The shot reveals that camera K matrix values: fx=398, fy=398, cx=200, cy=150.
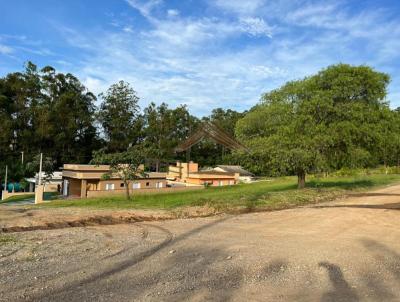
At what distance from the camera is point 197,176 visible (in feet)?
179

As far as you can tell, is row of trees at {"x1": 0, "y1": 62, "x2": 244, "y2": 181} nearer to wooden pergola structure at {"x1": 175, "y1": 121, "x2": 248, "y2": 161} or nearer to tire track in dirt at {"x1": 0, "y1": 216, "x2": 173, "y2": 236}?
wooden pergola structure at {"x1": 175, "y1": 121, "x2": 248, "y2": 161}

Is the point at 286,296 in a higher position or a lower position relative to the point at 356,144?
lower

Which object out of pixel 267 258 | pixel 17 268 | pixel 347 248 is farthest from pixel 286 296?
pixel 17 268

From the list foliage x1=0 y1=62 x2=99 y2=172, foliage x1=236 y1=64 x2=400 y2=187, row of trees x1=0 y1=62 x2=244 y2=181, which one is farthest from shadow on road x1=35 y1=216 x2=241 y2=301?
foliage x1=0 y1=62 x2=99 y2=172

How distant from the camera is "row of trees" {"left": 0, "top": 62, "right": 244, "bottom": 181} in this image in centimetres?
5275

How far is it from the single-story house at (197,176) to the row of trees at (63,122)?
2.57 m

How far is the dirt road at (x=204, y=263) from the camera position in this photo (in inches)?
237

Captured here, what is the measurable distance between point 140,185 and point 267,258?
31.2 meters

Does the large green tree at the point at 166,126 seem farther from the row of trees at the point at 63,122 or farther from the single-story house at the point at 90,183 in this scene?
the single-story house at the point at 90,183

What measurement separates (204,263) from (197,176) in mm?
46707

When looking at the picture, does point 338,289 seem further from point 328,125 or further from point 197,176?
point 197,176

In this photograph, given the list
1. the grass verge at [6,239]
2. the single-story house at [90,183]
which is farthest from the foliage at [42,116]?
the grass verge at [6,239]

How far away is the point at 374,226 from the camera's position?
1260cm

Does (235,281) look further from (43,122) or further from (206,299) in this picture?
(43,122)
